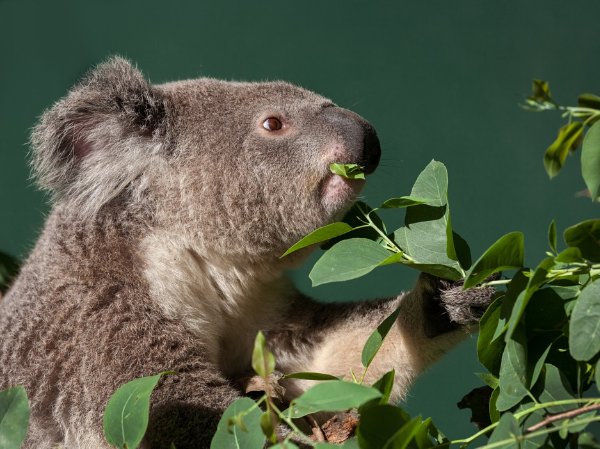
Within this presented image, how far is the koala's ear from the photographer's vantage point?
2.18 m

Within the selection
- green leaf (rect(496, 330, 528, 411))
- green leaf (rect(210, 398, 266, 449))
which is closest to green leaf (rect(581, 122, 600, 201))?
green leaf (rect(496, 330, 528, 411))

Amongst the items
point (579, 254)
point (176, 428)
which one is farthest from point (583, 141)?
point (176, 428)

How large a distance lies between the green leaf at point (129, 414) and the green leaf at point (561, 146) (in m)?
0.75

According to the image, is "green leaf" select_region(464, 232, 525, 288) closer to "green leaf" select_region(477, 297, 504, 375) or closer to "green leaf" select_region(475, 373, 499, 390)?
"green leaf" select_region(477, 297, 504, 375)

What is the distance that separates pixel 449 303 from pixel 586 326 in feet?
2.68

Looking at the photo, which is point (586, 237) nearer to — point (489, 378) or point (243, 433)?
point (489, 378)

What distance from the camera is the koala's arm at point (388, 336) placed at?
2049 mm

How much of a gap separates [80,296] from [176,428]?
0.46 meters

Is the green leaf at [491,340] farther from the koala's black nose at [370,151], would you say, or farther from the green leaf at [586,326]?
the koala's black nose at [370,151]

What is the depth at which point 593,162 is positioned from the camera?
4.34 ft

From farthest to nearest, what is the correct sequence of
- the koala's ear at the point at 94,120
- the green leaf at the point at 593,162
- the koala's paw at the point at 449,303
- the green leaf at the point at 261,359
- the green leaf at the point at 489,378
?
1. the koala's ear at the point at 94,120
2. the koala's paw at the point at 449,303
3. the green leaf at the point at 489,378
4. the green leaf at the point at 593,162
5. the green leaf at the point at 261,359

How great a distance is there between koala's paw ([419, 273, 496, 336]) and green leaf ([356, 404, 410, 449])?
2.24ft

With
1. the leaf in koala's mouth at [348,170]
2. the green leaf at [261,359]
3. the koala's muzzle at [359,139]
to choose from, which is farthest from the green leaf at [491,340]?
the koala's muzzle at [359,139]

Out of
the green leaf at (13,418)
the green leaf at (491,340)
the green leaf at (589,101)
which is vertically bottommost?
the green leaf at (491,340)
